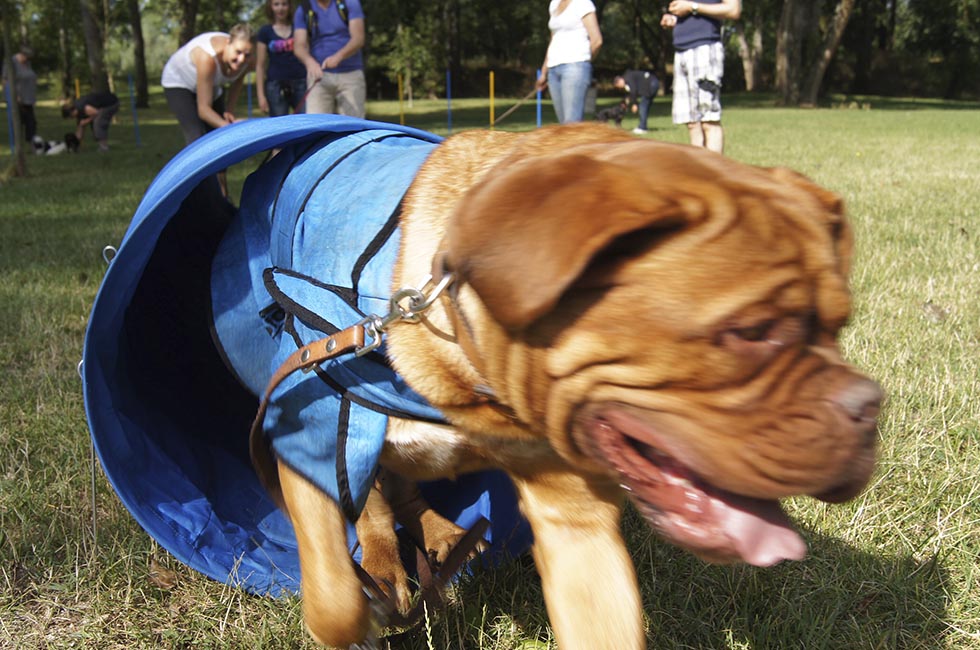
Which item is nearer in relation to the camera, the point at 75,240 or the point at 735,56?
the point at 75,240

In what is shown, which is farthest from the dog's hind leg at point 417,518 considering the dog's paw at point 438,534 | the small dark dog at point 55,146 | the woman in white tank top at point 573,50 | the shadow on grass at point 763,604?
the small dark dog at point 55,146

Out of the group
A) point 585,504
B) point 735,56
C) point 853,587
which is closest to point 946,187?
point 853,587

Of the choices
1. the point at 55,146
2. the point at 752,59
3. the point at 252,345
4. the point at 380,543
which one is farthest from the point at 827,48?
the point at 252,345

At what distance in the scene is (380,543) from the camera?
10.6 feet

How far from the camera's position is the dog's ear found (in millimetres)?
1588

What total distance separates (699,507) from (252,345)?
149 centimetres

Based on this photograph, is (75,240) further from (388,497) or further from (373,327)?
(373,327)

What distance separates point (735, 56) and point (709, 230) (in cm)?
5653

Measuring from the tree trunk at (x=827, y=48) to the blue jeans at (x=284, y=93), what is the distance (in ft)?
93.5

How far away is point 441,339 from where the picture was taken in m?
2.08

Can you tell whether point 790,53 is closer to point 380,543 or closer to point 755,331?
point 380,543

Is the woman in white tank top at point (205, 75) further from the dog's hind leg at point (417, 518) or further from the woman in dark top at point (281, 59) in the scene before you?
the dog's hind leg at point (417, 518)

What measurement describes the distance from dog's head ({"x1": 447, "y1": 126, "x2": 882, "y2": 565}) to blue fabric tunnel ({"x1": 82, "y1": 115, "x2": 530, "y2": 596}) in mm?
529

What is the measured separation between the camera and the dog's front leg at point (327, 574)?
7.56 feet
